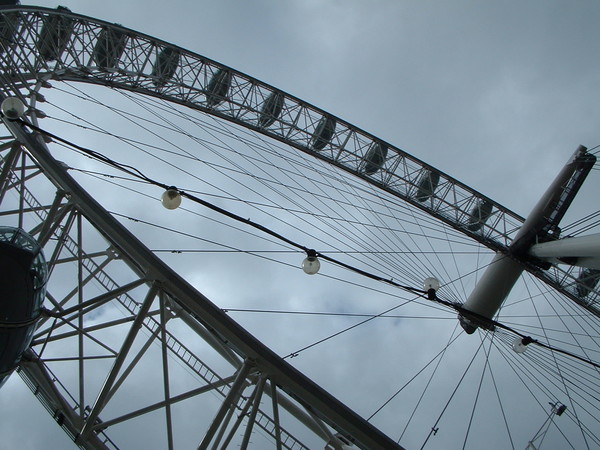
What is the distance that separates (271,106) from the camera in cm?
2623

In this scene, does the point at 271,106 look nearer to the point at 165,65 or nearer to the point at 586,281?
the point at 165,65

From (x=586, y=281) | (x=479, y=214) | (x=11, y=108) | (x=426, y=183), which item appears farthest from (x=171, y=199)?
(x=586, y=281)

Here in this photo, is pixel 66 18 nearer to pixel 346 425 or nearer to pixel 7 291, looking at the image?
pixel 7 291

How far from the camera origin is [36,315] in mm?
10250

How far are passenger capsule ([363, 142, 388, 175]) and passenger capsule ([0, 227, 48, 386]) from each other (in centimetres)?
1845

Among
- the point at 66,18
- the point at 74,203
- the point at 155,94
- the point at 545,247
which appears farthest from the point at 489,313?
the point at 66,18

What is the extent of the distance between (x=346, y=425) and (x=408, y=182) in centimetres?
1908

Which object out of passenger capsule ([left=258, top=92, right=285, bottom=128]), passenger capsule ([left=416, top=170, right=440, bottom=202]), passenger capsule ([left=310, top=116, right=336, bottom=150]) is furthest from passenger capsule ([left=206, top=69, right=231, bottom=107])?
passenger capsule ([left=416, top=170, right=440, bottom=202])

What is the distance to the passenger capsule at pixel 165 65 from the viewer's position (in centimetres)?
2462

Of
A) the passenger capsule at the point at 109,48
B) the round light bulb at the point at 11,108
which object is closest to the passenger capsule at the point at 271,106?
the passenger capsule at the point at 109,48

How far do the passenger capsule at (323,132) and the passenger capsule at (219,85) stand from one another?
4.77 metres

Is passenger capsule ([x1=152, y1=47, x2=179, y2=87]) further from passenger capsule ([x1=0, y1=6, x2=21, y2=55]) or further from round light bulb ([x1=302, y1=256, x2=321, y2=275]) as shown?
round light bulb ([x1=302, y1=256, x2=321, y2=275])

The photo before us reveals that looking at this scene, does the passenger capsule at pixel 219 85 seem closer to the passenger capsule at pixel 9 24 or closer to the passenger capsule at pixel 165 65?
the passenger capsule at pixel 165 65

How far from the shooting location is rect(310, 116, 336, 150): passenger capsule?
26484 millimetres
